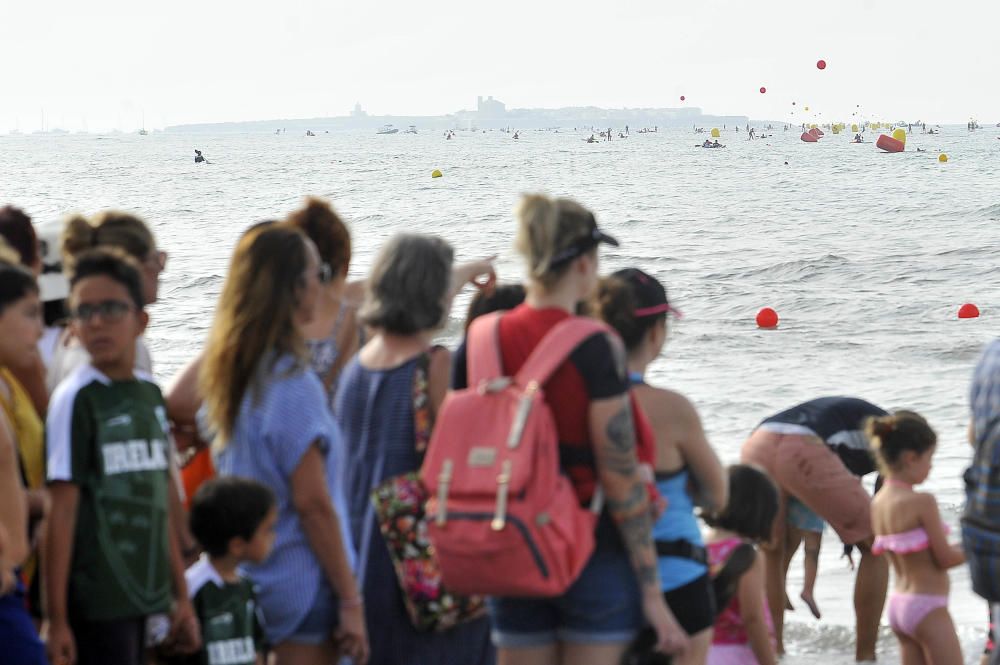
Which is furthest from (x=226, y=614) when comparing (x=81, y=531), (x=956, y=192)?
(x=956, y=192)

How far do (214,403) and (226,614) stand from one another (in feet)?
1.64

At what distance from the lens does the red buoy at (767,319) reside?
55.1 ft

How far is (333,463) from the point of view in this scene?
3008mm

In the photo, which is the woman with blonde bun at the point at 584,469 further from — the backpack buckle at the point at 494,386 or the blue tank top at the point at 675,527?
the blue tank top at the point at 675,527

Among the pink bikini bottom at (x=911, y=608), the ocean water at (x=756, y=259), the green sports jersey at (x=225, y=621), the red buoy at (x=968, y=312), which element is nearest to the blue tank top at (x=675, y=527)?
the green sports jersey at (x=225, y=621)

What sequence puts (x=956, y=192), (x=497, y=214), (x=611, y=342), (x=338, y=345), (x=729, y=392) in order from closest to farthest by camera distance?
1. (x=611, y=342)
2. (x=338, y=345)
3. (x=729, y=392)
4. (x=497, y=214)
5. (x=956, y=192)

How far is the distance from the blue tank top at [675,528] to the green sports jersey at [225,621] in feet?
3.38

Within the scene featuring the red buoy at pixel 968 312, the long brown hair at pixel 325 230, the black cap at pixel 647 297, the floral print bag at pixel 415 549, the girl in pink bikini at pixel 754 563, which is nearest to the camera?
the floral print bag at pixel 415 549

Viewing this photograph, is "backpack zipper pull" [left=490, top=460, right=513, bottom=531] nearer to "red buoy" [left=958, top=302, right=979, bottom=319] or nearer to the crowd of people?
the crowd of people

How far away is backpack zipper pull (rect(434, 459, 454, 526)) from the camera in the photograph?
9.22 feet

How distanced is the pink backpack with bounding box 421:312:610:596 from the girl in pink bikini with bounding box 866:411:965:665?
6.62 feet

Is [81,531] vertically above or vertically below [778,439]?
above

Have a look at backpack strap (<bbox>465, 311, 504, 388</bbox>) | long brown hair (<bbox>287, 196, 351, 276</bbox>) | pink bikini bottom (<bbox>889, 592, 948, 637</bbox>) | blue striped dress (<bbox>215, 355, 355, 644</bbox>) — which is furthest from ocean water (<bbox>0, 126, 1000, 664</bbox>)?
blue striped dress (<bbox>215, 355, 355, 644</bbox>)

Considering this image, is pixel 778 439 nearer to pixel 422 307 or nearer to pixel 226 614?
pixel 422 307
